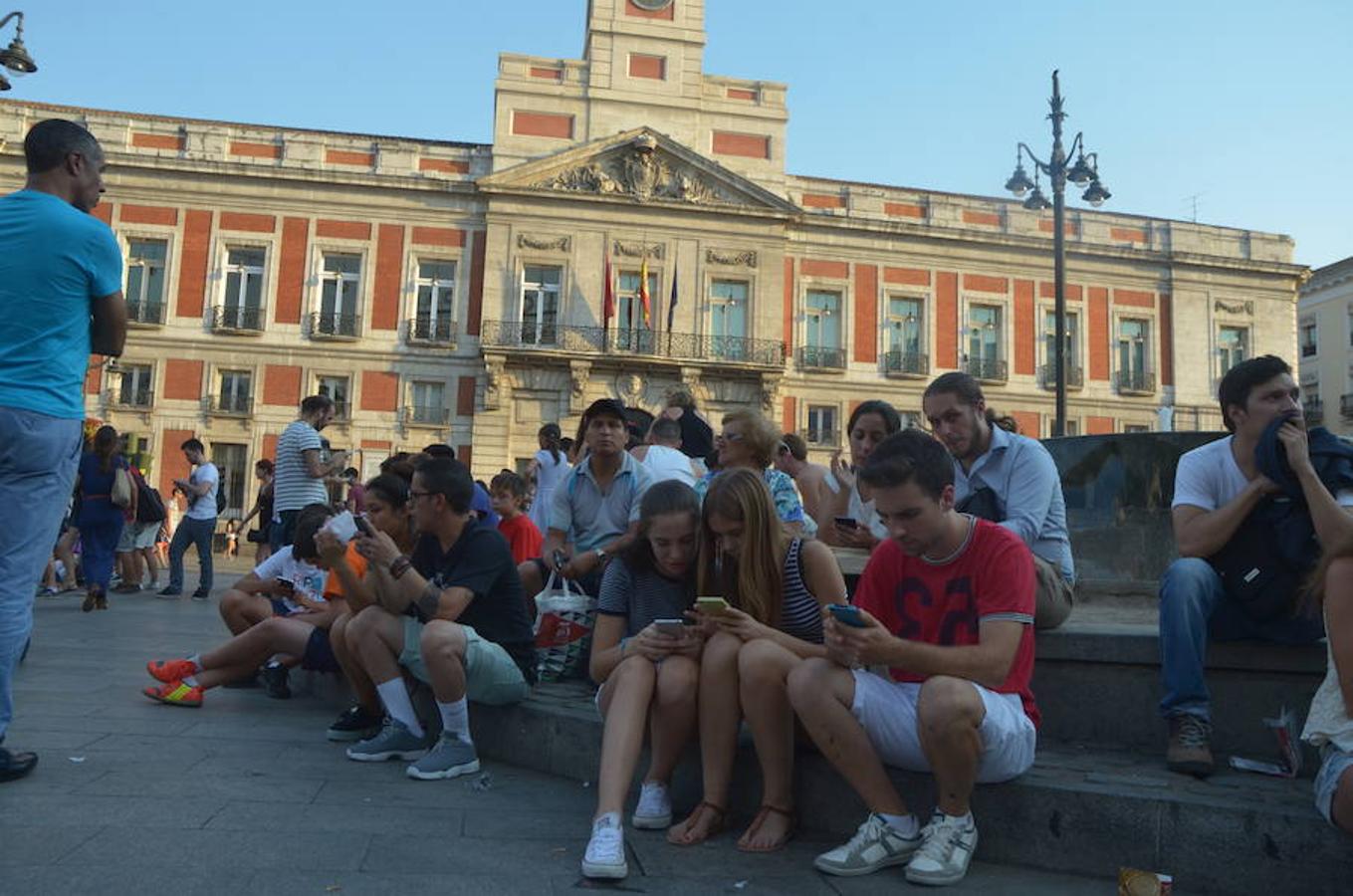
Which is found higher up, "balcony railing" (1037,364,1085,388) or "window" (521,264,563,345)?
"window" (521,264,563,345)

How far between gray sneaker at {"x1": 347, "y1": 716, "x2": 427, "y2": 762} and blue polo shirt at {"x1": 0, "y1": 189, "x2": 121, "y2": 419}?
66.2 inches

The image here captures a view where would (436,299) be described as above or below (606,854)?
above

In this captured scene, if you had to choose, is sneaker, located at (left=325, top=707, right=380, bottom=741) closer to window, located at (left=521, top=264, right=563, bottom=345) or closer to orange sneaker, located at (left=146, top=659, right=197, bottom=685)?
orange sneaker, located at (left=146, top=659, right=197, bottom=685)

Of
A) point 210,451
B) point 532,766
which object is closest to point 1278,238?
point 210,451

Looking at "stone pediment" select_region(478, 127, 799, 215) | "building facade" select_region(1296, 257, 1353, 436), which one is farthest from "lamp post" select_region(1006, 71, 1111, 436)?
"building facade" select_region(1296, 257, 1353, 436)

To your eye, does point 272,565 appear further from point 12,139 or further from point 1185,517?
point 12,139

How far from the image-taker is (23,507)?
3.21 meters

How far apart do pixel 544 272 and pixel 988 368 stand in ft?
44.2

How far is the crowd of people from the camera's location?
2.76 meters

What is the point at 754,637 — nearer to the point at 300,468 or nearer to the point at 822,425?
the point at 300,468

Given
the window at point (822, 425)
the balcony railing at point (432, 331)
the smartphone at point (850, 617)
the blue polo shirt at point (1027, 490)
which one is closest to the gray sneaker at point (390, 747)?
the smartphone at point (850, 617)

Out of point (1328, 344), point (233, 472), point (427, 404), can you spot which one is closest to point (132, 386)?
point (233, 472)

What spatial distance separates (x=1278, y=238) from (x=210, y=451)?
109 ft

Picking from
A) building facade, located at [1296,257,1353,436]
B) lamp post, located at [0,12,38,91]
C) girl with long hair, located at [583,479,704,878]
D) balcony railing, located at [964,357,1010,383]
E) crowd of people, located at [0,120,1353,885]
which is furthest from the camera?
building facade, located at [1296,257,1353,436]
